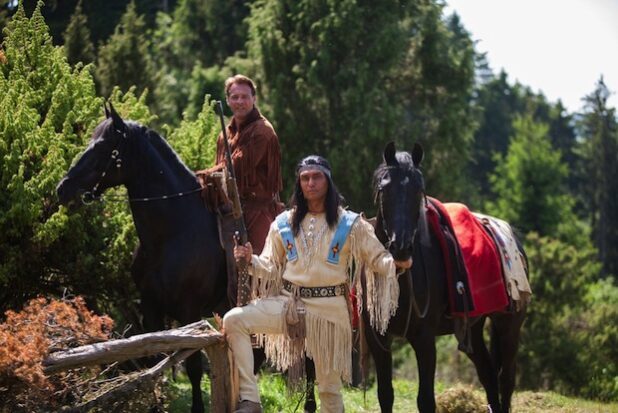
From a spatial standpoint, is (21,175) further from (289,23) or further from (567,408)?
(289,23)

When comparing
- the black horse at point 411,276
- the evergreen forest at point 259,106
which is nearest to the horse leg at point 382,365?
the black horse at point 411,276

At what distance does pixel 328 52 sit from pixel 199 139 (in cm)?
1080

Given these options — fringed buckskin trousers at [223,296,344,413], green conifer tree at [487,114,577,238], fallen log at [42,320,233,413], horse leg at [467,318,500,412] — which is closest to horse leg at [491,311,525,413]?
horse leg at [467,318,500,412]

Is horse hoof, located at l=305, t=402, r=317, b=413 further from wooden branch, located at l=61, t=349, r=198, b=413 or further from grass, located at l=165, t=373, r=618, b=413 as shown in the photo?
wooden branch, located at l=61, t=349, r=198, b=413

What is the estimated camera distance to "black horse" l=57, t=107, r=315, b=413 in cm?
732

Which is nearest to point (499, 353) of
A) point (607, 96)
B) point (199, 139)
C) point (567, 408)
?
point (567, 408)

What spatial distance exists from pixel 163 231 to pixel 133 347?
1.98 m

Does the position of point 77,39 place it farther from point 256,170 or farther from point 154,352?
point 154,352

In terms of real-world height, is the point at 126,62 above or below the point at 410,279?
above

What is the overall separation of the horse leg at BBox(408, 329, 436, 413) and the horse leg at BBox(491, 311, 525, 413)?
223 centimetres

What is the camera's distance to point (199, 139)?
415 inches

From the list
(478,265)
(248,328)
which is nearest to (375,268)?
(248,328)

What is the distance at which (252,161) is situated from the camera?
25.3 ft

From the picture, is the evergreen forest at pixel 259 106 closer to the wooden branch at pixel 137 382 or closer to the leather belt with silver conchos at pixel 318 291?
the wooden branch at pixel 137 382
